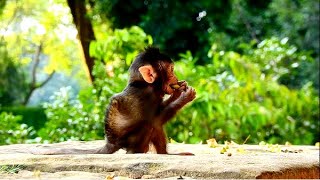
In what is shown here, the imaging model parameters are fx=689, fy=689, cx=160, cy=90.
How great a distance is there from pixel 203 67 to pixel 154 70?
5.06m

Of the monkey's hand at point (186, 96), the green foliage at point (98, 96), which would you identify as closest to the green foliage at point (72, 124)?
the green foliage at point (98, 96)

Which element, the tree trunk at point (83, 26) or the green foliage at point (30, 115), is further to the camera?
the green foliage at point (30, 115)

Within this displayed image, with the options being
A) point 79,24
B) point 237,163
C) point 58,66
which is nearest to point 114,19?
point 79,24

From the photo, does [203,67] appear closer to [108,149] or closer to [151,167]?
[108,149]

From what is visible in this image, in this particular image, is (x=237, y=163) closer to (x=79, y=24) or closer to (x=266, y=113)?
(x=266, y=113)

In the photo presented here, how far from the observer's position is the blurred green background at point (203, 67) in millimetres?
7855

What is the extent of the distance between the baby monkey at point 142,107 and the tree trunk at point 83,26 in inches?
274

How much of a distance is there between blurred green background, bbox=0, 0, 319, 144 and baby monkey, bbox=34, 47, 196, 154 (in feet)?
10.3

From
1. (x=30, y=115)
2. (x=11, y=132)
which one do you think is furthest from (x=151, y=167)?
(x=30, y=115)

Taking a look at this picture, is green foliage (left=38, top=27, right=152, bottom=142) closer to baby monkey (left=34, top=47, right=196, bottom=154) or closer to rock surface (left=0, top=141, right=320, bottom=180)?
baby monkey (left=34, top=47, right=196, bottom=154)

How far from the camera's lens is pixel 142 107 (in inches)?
156

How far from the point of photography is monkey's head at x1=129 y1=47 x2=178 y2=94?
395 cm

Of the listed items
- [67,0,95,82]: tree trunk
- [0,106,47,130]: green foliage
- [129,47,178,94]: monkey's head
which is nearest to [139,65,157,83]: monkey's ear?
[129,47,178,94]: monkey's head

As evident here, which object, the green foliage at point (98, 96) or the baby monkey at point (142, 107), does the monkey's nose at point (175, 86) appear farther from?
the green foliage at point (98, 96)
